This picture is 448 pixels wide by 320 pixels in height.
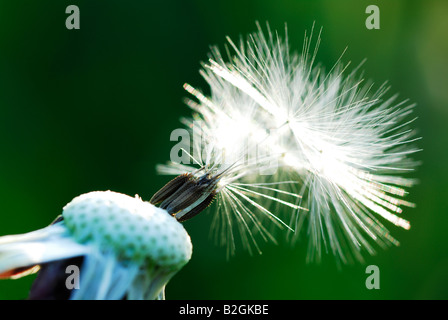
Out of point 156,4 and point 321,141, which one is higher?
point 156,4

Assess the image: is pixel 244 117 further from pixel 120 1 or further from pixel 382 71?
pixel 120 1

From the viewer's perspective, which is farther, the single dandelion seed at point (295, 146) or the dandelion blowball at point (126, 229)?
the single dandelion seed at point (295, 146)

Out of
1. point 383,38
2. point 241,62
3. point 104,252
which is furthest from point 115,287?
point 383,38

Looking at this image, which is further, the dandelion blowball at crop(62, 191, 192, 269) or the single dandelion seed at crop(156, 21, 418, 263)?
the single dandelion seed at crop(156, 21, 418, 263)
